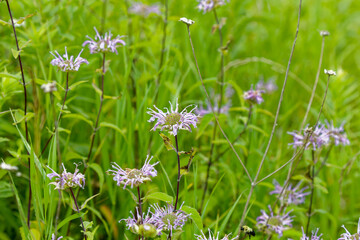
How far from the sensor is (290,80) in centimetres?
252

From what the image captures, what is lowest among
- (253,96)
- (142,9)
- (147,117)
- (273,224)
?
(273,224)

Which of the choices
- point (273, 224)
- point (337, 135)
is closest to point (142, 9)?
point (337, 135)

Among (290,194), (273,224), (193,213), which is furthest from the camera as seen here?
(290,194)

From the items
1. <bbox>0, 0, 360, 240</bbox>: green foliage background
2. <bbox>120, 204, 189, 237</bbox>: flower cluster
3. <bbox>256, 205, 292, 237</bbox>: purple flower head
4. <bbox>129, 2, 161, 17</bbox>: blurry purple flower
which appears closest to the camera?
<bbox>120, 204, 189, 237</bbox>: flower cluster

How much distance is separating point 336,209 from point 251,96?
60 centimetres

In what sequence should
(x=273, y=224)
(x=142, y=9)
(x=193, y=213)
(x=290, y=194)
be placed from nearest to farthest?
1. (x=193, y=213)
2. (x=273, y=224)
3. (x=290, y=194)
4. (x=142, y=9)

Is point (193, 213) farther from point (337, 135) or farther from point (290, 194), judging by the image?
point (337, 135)

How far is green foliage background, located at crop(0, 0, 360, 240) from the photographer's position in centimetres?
138

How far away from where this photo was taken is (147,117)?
60.3 inches

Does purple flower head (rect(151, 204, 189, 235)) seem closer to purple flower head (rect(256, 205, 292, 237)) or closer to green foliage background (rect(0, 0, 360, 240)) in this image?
green foliage background (rect(0, 0, 360, 240))

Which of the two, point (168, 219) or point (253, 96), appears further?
point (253, 96)

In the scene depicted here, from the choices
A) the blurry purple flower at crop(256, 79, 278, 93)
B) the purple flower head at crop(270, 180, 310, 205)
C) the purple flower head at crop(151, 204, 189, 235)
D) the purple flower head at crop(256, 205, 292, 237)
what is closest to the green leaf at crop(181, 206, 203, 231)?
the purple flower head at crop(151, 204, 189, 235)

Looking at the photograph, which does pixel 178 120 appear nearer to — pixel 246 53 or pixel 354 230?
pixel 354 230

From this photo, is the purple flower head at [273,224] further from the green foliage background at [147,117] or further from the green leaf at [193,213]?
the green leaf at [193,213]
